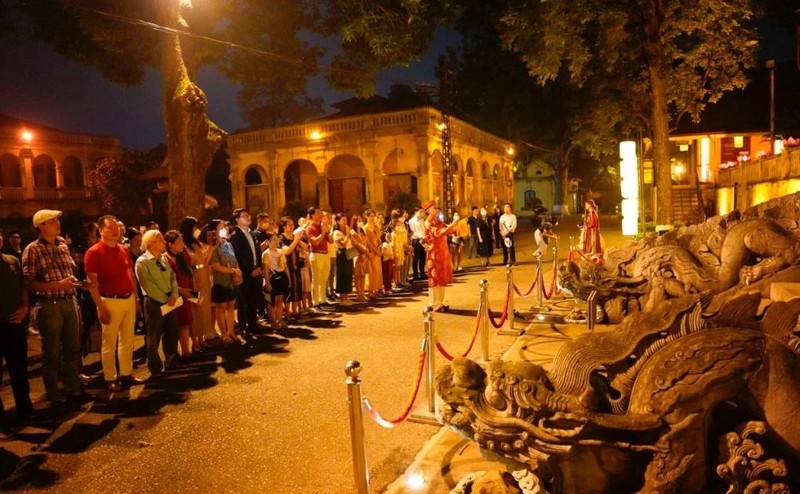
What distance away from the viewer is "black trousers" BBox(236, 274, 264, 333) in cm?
870

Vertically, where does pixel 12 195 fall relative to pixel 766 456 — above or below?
above

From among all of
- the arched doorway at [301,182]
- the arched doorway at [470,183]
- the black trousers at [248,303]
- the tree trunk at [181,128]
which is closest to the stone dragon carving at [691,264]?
the black trousers at [248,303]

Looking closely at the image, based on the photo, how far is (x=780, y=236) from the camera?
20.6 ft

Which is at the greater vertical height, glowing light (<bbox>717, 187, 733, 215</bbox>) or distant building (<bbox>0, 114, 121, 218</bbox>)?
distant building (<bbox>0, 114, 121, 218</bbox>)

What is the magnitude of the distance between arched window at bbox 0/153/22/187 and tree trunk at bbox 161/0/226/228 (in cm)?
3374

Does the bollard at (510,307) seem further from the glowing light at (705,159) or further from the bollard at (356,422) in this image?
the glowing light at (705,159)

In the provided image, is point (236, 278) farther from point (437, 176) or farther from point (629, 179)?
point (437, 176)

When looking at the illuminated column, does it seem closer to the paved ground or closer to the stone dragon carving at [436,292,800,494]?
the paved ground

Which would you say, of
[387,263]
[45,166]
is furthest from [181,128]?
[45,166]

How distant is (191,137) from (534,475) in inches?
483

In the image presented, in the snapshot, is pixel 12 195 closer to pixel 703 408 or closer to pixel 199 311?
pixel 199 311

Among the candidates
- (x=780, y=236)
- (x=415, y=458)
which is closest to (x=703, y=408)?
(x=415, y=458)

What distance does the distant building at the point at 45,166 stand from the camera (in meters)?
37.8

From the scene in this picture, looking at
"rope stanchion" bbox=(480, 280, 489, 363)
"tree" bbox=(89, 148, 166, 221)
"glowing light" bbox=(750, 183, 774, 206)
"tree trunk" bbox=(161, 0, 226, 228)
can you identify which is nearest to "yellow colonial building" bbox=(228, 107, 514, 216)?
"tree" bbox=(89, 148, 166, 221)
